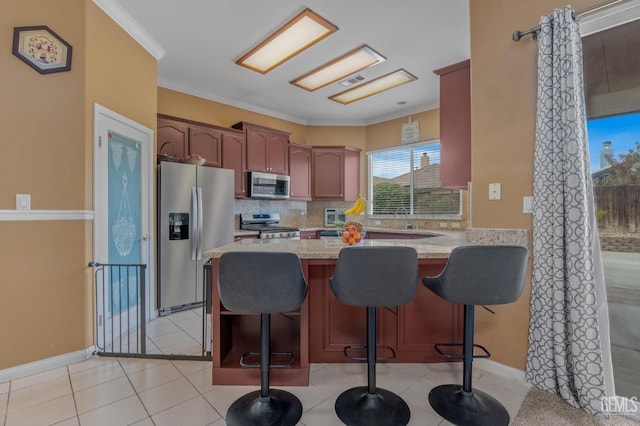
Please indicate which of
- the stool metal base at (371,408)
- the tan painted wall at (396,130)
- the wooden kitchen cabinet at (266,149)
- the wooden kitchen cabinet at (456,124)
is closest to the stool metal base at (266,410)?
the stool metal base at (371,408)

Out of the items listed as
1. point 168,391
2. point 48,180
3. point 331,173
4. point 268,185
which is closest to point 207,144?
point 268,185

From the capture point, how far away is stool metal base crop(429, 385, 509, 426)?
5.24 ft

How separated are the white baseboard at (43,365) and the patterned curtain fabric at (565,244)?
328cm

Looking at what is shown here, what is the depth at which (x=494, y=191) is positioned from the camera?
2.07 m

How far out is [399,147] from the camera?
5168mm

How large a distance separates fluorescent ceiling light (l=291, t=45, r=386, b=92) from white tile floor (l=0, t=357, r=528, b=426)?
3.14 metres

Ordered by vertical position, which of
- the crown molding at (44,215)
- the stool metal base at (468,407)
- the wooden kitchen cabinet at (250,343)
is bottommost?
the stool metal base at (468,407)

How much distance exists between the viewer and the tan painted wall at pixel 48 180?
79.6 inches

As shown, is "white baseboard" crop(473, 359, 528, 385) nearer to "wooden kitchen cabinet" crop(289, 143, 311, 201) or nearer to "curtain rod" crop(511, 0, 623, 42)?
"curtain rod" crop(511, 0, 623, 42)

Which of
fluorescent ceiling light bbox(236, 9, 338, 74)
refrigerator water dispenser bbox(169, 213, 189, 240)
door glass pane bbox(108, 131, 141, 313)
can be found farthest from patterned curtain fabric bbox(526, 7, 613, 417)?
refrigerator water dispenser bbox(169, 213, 189, 240)

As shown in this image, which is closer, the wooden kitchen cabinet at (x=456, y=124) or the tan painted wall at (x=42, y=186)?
the tan painted wall at (x=42, y=186)

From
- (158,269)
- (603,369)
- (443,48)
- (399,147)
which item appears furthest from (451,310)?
(399,147)

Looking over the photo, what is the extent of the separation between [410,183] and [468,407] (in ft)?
12.5

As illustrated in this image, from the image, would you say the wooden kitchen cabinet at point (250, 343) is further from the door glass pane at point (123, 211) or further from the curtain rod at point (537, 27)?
the curtain rod at point (537, 27)
